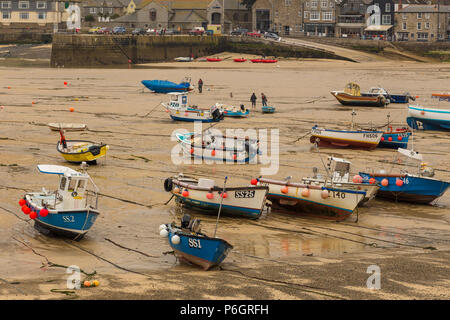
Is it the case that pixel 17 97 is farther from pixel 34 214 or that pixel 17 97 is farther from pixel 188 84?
pixel 34 214

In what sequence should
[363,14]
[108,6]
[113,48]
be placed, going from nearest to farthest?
[113,48] < [363,14] < [108,6]

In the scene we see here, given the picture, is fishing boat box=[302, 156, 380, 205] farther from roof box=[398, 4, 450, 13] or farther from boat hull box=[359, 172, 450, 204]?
roof box=[398, 4, 450, 13]

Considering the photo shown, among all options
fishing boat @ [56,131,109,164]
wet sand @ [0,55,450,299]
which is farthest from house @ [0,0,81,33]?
fishing boat @ [56,131,109,164]

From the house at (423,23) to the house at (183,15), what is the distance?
68.4 feet

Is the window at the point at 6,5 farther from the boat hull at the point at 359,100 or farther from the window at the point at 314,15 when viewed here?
the boat hull at the point at 359,100

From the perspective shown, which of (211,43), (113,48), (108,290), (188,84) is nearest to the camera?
(108,290)

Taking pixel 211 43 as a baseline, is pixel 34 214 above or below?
below

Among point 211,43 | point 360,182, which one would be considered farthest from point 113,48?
point 360,182

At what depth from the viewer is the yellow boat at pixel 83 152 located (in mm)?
25653

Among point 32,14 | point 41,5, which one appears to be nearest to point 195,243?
point 32,14

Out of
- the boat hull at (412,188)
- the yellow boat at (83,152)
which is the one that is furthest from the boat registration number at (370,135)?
the yellow boat at (83,152)

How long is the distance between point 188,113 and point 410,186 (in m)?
15.8
